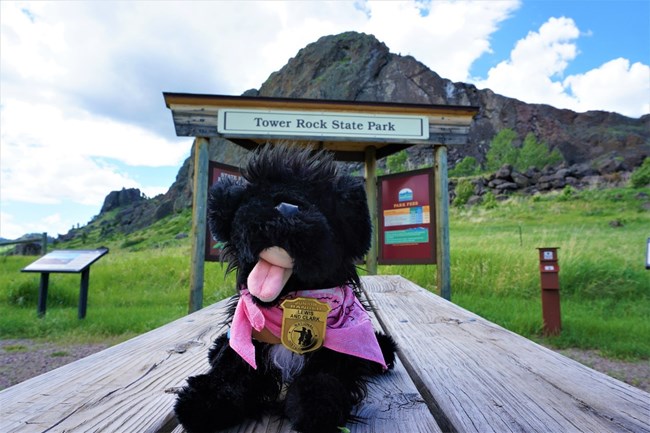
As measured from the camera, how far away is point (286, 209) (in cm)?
94

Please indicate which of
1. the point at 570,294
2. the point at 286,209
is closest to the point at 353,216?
the point at 286,209

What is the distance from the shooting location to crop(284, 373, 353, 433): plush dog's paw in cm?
78

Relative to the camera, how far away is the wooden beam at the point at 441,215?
5.08 meters

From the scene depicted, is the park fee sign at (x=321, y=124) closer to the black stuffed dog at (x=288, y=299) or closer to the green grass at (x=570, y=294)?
the green grass at (x=570, y=294)

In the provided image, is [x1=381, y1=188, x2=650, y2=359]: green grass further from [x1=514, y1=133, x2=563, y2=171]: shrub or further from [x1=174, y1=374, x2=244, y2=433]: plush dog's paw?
[x1=514, y1=133, x2=563, y2=171]: shrub

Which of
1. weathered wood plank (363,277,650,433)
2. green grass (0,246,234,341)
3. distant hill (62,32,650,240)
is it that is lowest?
green grass (0,246,234,341)

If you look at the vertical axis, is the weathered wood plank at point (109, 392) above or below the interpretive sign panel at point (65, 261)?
below

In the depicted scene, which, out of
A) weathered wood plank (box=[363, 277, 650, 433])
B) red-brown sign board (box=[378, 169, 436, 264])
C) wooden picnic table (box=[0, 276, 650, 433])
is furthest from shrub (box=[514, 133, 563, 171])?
wooden picnic table (box=[0, 276, 650, 433])

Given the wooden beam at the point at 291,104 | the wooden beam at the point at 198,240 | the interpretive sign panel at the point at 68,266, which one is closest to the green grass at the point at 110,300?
the interpretive sign panel at the point at 68,266

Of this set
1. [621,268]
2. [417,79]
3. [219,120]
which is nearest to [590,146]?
[417,79]

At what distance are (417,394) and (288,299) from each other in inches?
16.5

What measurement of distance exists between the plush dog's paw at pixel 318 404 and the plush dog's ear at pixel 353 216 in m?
0.34

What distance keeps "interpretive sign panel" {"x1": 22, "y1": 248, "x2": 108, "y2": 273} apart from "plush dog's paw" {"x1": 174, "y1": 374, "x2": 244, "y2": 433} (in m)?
5.35

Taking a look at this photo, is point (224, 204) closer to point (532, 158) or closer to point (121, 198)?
point (532, 158)
